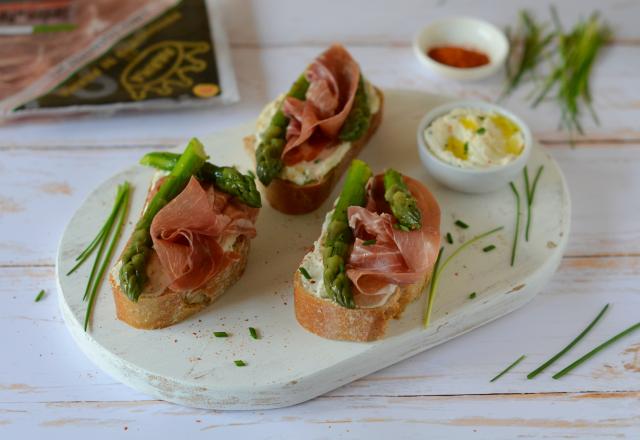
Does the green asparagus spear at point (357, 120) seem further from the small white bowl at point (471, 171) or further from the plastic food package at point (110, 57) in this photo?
the plastic food package at point (110, 57)

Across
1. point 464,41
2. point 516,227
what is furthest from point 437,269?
point 464,41

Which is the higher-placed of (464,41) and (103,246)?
(464,41)

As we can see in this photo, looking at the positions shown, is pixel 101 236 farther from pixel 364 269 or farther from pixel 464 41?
pixel 464 41

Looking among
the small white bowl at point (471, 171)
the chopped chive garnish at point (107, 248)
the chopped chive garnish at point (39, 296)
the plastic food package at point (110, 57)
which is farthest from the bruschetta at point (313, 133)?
the chopped chive garnish at point (39, 296)

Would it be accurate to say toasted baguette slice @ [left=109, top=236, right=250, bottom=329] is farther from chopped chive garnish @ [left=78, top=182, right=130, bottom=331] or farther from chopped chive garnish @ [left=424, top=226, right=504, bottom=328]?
chopped chive garnish @ [left=424, top=226, right=504, bottom=328]

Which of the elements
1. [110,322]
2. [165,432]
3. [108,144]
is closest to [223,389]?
[165,432]

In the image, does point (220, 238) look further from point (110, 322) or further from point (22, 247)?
point (22, 247)
